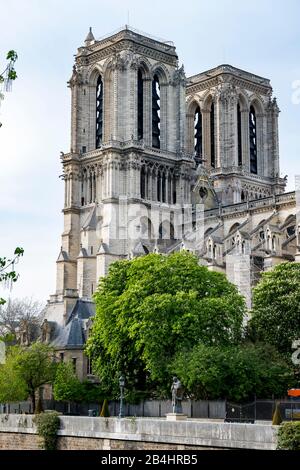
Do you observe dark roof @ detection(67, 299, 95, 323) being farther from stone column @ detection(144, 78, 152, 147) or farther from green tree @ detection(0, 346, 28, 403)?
stone column @ detection(144, 78, 152, 147)

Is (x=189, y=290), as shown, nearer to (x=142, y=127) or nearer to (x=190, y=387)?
(x=190, y=387)

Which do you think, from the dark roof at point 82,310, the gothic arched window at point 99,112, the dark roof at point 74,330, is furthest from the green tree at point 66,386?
the gothic arched window at point 99,112

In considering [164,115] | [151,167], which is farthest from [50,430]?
[164,115]

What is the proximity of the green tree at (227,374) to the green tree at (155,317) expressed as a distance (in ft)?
4.83

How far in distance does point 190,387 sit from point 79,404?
37.6ft

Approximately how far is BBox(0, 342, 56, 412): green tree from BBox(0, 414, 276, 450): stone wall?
1276 cm

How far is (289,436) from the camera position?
994 inches

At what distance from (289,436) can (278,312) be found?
84.5ft

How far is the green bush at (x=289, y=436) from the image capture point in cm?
2500

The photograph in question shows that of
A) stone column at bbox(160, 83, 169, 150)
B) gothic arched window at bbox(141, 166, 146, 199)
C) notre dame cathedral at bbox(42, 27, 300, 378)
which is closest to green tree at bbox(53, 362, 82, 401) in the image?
notre dame cathedral at bbox(42, 27, 300, 378)

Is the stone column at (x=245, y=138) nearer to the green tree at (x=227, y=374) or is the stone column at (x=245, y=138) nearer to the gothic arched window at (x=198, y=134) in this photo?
the gothic arched window at (x=198, y=134)

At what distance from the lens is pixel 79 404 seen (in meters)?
53.5

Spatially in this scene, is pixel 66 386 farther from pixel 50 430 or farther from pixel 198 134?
pixel 198 134
